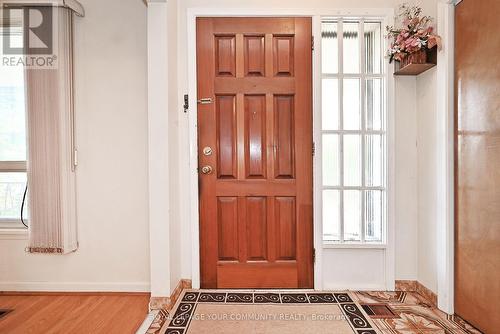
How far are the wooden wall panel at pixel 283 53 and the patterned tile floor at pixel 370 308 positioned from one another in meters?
1.66

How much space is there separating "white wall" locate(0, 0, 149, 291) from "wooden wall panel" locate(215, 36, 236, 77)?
558 millimetres

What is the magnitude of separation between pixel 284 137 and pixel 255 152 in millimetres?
249

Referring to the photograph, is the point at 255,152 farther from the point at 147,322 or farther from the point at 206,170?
the point at 147,322

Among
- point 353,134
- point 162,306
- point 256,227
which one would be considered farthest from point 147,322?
point 353,134

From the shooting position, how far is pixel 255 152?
2.22 meters

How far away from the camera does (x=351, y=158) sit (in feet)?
7.27

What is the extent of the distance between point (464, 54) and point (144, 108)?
2158 mm

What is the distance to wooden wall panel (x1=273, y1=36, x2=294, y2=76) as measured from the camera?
2193mm

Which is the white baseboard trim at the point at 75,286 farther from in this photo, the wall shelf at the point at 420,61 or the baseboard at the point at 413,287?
the wall shelf at the point at 420,61

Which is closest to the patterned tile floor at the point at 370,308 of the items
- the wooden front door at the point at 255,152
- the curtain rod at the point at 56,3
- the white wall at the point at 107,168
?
the wooden front door at the point at 255,152

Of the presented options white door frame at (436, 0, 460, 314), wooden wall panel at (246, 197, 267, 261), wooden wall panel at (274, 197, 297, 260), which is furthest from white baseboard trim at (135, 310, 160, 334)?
white door frame at (436, 0, 460, 314)

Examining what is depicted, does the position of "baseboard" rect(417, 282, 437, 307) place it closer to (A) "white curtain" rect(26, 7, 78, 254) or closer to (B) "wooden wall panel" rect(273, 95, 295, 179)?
(B) "wooden wall panel" rect(273, 95, 295, 179)

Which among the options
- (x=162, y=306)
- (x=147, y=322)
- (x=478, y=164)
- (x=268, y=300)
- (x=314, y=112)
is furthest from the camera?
(x=314, y=112)

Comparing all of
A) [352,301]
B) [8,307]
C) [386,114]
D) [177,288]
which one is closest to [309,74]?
[386,114]
